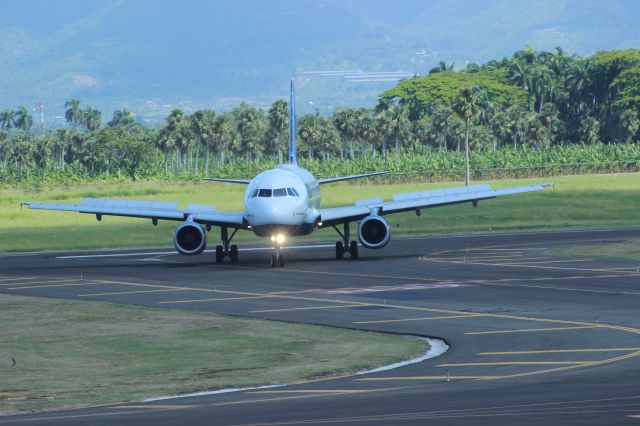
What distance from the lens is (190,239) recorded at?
59.6m

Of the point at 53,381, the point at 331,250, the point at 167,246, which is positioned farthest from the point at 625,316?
the point at 167,246

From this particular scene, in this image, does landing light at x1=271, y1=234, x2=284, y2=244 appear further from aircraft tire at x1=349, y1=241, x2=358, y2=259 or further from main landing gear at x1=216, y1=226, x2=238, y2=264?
aircraft tire at x1=349, y1=241, x2=358, y2=259

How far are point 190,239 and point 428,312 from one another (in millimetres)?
22342

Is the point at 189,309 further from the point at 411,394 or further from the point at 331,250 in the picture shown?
the point at 331,250

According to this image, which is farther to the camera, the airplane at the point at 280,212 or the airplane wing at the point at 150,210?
the airplane wing at the point at 150,210

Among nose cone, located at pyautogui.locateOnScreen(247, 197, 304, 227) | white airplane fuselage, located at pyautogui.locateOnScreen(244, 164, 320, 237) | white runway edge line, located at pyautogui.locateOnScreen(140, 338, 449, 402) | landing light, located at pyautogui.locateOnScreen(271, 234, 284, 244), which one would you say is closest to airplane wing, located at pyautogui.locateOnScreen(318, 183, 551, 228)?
white airplane fuselage, located at pyautogui.locateOnScreen(244, 164, 320, 237)

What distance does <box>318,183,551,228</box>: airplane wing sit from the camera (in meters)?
60.0

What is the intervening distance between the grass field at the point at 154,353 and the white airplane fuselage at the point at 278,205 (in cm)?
1467

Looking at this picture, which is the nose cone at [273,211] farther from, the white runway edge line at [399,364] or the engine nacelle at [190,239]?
the white runway edge line at [399,364]

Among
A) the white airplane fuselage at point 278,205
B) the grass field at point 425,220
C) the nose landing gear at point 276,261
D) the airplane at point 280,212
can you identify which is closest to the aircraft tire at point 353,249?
the airplane at point 280,212

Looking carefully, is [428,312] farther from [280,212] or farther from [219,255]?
[219,255]

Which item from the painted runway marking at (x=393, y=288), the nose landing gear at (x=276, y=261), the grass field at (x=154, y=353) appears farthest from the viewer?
the nose landing gear at (x=276, y=261)

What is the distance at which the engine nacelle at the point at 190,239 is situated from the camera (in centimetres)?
5928

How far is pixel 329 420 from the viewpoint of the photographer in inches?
822
